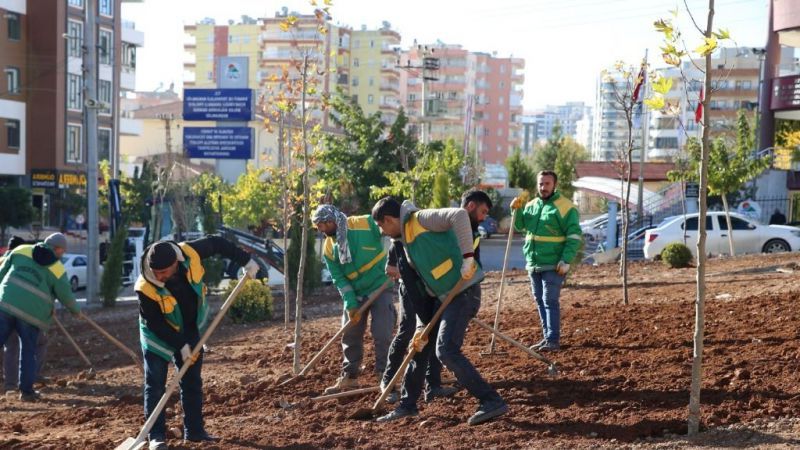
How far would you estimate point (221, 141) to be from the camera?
144ft

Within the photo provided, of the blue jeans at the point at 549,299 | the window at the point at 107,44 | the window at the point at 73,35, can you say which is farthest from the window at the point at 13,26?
the blue jeans at the point at 549,299

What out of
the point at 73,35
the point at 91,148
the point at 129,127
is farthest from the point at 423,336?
the point at 129,127

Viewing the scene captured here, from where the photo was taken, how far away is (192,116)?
4362 cm

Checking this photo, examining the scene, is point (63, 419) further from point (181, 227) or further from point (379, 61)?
point (379, 61)

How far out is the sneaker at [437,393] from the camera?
7.87m

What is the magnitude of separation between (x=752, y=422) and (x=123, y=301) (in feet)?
56.1

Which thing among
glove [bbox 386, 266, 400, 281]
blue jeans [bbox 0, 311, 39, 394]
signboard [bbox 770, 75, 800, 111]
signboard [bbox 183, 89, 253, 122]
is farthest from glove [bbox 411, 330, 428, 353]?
signboard [bbox 183, 89, 253, 122]

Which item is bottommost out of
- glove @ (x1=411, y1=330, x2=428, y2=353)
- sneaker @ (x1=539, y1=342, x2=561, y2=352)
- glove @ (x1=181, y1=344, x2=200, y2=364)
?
sneaker @ (x1=539, y1=342, x2=561, y2=352)

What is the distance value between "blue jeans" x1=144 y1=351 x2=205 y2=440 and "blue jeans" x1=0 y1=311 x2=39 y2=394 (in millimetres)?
3664

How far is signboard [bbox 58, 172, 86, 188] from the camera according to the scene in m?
48.5

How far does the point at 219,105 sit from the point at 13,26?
11011 mm

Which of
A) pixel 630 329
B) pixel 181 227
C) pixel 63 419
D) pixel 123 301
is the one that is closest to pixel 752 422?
pixel 630 329

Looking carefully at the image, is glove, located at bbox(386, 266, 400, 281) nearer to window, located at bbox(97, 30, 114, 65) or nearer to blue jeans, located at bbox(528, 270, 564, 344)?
blue jeans, located at bbox(528, 270, 564, 344)

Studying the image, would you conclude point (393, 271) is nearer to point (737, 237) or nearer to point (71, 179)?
point (737, 237)
